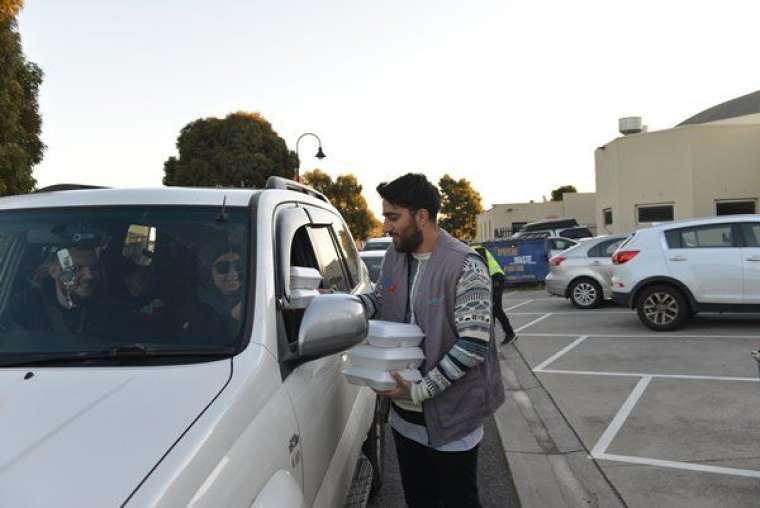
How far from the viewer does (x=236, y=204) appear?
8.69 feet

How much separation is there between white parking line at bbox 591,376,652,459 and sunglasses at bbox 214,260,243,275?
3.52 m

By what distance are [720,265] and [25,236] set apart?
940 cm

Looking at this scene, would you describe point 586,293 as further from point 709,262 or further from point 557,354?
point 557,354

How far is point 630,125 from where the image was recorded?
28.9m

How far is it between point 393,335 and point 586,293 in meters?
11.7

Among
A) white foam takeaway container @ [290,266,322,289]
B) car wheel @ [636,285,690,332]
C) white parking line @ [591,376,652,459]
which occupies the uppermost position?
white foam takeaway container @ [290,266,322,289]

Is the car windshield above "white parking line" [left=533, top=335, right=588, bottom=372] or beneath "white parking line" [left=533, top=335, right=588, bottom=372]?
above

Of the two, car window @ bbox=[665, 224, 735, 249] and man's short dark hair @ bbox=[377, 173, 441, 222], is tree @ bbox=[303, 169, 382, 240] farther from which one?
man's short dark hair @ bbox=[377, 173, 441, 222]

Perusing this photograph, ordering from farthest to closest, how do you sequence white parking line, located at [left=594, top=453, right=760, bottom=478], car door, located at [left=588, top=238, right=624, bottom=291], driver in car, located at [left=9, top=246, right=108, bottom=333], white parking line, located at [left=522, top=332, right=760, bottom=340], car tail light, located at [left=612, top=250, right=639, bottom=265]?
1. car door, located at [left=588, top=238, right=624, bottom=291]
2. car tail light, located at [left=612, top=250, right=639, bottom=265]
3. white parking line, located at [left=522, top=332, right=760, bottom=340]
4. white parking line, located at [left=594, top=453, right=760, bottom=478]
5. driver in car, located at [left=9, top=246, right=108, bottom=333]

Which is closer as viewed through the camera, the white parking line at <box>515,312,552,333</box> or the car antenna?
the car antenna

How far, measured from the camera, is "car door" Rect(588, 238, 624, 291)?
1311 cm

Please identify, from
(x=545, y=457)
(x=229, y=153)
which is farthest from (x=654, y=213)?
(x=229, y=153)

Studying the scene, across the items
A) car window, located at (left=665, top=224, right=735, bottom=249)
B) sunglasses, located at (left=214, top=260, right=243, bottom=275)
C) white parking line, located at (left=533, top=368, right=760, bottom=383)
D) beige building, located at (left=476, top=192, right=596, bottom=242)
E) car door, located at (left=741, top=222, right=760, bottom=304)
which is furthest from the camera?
beige building, located at (left=476, top=192, right=596, bottom=242)

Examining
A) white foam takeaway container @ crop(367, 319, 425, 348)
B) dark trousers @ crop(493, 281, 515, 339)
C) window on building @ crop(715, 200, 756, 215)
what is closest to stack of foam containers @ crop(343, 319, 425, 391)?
white foam takeaway container @ crop(367, 319, 425, 348)
